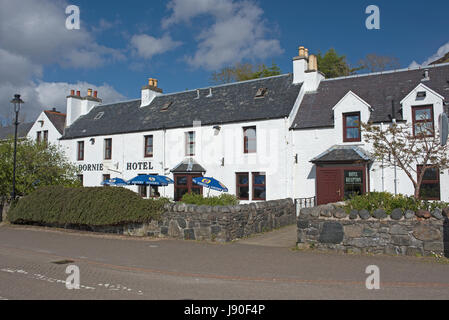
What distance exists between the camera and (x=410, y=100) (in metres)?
17.5

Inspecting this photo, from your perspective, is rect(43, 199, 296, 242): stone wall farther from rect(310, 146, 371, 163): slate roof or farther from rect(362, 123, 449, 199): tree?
rect(362, 123, 449, 199): tree

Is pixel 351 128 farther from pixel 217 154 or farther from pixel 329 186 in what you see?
pixel 217 154

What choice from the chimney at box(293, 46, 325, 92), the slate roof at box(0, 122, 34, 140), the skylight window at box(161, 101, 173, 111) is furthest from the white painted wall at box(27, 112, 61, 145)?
the chimney at box(293, 46, 325, 92)

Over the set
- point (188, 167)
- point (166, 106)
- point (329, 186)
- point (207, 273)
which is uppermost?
point (166, 106)

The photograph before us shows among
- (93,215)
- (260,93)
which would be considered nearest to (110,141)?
(260,93)

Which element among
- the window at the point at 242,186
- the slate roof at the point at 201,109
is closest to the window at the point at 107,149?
the slate roof at the point at 201,109

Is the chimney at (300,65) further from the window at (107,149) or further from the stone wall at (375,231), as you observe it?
the window at (107,149)

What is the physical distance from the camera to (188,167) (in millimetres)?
22781

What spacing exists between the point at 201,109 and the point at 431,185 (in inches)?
539

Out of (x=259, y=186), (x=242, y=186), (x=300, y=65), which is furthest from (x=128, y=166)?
(x=300, y=65)

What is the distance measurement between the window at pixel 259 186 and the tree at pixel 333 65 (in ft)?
68.4

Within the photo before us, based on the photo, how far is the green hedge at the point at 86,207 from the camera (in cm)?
1399
